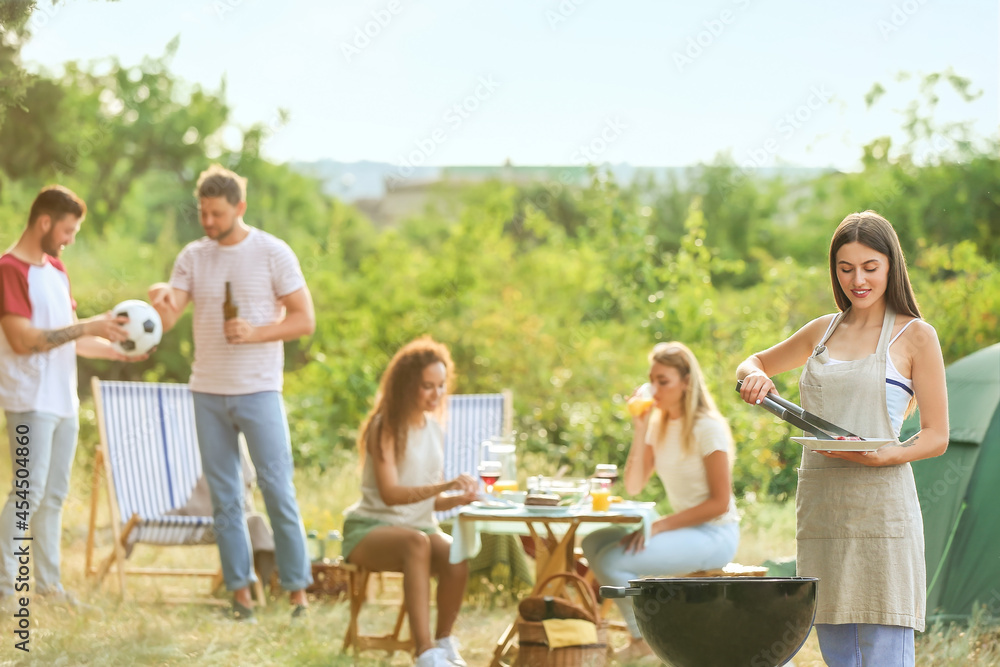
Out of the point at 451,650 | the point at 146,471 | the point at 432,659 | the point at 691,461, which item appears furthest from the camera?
the point at 146,471

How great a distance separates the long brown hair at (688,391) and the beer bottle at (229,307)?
1.78m

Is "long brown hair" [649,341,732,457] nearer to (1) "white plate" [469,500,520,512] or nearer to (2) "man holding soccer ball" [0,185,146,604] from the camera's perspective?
(1) "white plate" [469,500,520,512]

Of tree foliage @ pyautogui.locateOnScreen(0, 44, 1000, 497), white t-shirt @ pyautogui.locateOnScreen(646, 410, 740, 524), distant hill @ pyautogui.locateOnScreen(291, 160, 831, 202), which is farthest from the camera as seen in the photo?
distant hill @ pyautogui.locateOnScreen(291, 160, 831, 202)

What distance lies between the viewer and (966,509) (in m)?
4.20

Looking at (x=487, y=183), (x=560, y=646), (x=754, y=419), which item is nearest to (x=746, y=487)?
(x=754, y=419)

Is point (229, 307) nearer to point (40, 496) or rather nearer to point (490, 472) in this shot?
point (40, 496)

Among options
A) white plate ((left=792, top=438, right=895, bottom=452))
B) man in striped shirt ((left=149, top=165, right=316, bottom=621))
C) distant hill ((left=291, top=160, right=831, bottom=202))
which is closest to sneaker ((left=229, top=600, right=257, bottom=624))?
man in striped shirt ((left=149, top=165, right=316, bottom=621))

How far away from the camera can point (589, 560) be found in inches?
163

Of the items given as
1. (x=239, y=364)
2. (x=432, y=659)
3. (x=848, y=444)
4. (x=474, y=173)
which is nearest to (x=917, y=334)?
(x=848, y=444)

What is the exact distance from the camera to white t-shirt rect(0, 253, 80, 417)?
4133 mm

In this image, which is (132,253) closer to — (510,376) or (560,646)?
(510,376)

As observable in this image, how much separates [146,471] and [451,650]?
6.73 ft

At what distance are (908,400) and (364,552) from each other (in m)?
2.24

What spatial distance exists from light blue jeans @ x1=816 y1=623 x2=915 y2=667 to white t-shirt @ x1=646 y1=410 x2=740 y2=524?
1.50 metres
